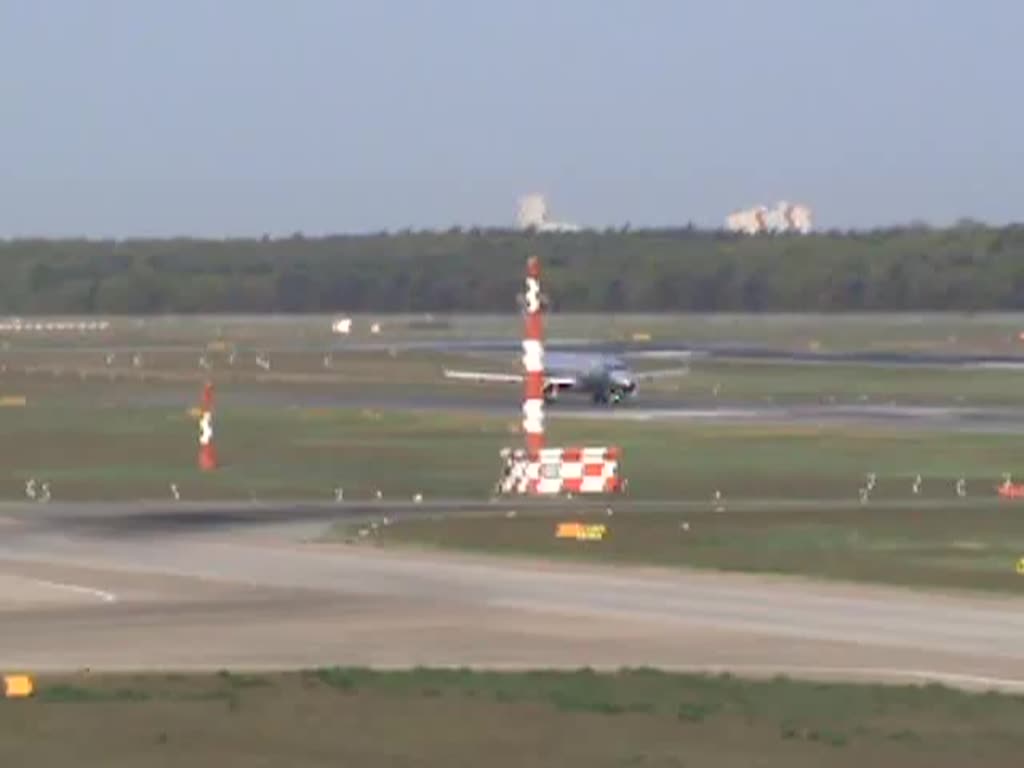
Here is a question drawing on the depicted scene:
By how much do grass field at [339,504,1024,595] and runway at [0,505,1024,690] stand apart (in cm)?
146

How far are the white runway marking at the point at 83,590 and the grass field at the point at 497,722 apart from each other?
1055 centimetres

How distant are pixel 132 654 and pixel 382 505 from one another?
2500 cm

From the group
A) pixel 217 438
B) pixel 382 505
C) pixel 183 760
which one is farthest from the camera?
pixel 217 438

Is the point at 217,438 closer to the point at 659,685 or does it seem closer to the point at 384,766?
the point at 659,685

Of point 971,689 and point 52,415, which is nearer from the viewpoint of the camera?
point 971,689

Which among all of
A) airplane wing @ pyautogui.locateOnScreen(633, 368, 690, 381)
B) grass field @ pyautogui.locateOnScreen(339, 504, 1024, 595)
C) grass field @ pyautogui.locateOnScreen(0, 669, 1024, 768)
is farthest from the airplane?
grass field @ pyautogui.locateOnScreen(0, 669, 1024, 768)

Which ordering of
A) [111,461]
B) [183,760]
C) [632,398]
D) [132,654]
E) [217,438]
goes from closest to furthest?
[183,760] → [132,654] → [111,461] → [217,438] → [632,398]

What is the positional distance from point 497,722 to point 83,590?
55.5 ft

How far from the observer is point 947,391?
357 feet

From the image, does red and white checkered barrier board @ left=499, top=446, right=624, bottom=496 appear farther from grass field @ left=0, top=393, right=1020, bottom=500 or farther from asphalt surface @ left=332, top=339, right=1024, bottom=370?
asphalt surface @ left=332, top=339, right=1024, bottom=370

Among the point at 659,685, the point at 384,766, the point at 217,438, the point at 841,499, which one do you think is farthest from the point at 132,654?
the point at 217,438

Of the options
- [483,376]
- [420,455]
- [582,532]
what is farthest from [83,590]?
[483,376]

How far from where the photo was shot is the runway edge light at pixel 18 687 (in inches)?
1079

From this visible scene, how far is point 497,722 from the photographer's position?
84.7ft
